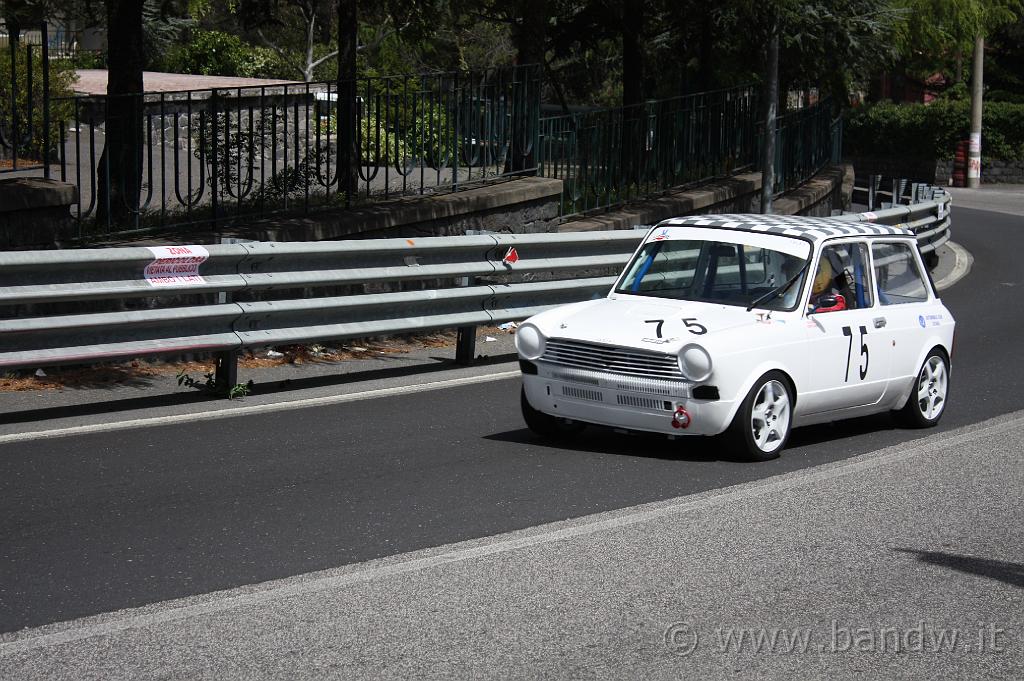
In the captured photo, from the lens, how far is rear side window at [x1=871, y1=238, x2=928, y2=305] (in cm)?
978

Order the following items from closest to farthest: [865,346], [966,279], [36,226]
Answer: [865,346]
[36,226]
[966,279]

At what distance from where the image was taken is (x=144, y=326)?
9.38 meters

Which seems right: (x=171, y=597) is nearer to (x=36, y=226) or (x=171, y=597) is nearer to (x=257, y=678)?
(x=257, y=678)

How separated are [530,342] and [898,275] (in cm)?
295

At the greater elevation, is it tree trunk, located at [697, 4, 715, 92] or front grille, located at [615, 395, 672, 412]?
tree trunk, located at [697, 4, 715, 92]

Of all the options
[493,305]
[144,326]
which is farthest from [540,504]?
[493,305]

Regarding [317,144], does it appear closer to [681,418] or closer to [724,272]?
[724,272]

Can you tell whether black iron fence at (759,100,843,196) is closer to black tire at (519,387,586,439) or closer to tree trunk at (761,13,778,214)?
tree trunk at (761,13,778,214)

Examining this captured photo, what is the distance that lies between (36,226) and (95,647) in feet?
20.5
